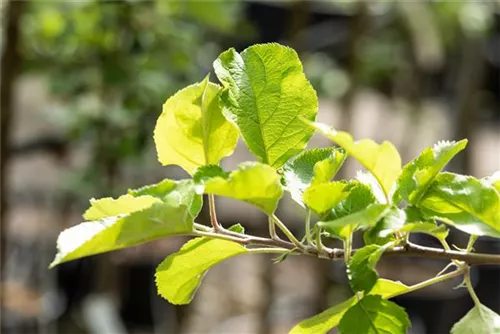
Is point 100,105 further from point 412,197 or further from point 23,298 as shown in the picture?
point 412,197

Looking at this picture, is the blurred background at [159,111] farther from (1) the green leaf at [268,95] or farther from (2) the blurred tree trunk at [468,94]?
(1) the green leaf at [268,95]

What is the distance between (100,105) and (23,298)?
3.80 ft

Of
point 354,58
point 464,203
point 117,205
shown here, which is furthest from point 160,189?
point 354,58

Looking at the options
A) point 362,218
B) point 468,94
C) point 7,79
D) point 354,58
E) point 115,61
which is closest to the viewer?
point 362,218

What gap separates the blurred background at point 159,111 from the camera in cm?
166

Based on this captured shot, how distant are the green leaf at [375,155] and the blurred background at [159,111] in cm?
50

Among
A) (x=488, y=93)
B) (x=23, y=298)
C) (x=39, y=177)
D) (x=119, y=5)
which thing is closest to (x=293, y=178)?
(x=119, y=5)

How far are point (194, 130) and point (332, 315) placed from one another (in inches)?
4.5

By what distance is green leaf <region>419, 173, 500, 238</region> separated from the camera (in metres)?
0.40

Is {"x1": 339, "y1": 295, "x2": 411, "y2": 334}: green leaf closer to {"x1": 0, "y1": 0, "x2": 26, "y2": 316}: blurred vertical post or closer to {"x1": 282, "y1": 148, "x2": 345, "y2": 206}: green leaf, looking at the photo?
{"x1": 282, "y1": 148, "x2": 345, "y2": 206}: green leaf

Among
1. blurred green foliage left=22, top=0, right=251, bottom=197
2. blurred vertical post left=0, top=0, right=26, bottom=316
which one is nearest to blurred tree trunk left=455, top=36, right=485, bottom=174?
blurred green foliage left=22, top=0, right=251, bottom=197

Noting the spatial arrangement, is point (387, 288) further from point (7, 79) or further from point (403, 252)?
point (7, 79)

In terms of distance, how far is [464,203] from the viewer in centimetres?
40

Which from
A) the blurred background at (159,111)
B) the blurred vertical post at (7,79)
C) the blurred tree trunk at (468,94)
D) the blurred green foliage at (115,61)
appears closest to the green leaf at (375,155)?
the blurred background at (159,111)
